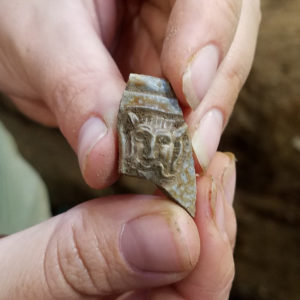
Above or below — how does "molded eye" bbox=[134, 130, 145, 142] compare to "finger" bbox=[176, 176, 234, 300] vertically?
above

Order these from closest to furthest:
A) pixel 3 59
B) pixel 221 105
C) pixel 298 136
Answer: pixel 221 105
pixel 3 59
pixel 298 136

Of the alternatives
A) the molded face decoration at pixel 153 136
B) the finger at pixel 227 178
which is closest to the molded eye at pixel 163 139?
the molded face decoration at pixel 153 136

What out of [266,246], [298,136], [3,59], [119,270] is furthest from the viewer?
[266,246]

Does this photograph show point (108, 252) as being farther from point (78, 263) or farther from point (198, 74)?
point (198, 74)

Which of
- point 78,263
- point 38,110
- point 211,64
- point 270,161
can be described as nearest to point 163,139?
point 211,64

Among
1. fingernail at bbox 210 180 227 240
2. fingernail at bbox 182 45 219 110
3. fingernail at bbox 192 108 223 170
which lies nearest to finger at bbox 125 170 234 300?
fingernail at bbox 210 180 227 240

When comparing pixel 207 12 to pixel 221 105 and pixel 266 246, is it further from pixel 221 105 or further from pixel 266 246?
pixel 266 246

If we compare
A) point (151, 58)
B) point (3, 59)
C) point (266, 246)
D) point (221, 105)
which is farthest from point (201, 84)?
point (266, 246)

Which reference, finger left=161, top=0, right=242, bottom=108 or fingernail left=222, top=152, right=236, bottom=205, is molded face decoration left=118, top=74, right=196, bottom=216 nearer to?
finger left=161, top=0, right=242, bottom=108
